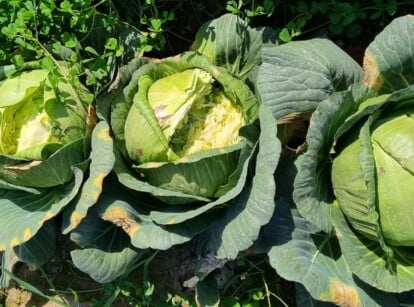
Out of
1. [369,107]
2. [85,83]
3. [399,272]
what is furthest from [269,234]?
[85,83]

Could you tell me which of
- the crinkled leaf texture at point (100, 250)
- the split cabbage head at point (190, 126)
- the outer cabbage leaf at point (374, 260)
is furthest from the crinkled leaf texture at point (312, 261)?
the crinkled leaf texture at point (100, 250)

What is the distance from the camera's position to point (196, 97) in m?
2.20

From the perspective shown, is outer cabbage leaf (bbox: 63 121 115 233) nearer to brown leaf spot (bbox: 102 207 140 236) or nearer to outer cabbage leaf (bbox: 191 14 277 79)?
brown leaf spot (bbox: 102 207 140 236)

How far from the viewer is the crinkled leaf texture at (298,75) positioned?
221 cm

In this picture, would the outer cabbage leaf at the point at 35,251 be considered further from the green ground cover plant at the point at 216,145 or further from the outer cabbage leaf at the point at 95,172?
the outer cabbage leaf at the point at 95,172

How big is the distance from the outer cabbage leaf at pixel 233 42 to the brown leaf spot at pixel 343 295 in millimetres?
900

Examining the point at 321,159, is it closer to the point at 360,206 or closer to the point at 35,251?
the point at 360,206

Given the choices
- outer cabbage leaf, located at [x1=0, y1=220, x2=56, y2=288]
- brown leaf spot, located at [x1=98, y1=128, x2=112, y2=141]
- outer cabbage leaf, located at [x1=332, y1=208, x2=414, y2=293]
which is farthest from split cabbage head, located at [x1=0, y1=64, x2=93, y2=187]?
outer cabbage leaf, located at [x1=332, y1=208, x2=414, y2=293]

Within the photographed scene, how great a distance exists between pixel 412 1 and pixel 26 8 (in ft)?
5.16

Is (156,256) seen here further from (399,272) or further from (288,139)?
(399,272)

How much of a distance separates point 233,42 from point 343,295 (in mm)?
1046

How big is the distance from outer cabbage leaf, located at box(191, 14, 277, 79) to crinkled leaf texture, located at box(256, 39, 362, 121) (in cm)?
26

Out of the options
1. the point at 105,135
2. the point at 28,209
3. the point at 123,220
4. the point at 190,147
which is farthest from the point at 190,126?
the point at 28,209

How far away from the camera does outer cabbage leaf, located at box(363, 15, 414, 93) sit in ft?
7.01
